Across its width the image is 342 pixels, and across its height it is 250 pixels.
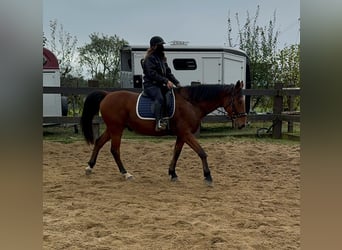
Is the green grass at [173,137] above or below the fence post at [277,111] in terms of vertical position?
below

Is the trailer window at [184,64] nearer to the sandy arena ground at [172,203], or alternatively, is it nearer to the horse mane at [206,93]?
the sandy arena ground at [172,203]

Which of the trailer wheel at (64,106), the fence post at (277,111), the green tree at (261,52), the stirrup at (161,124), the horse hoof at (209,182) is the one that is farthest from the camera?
the green tree at (261,52)

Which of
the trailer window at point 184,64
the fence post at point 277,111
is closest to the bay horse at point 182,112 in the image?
the fence post at point 277,111

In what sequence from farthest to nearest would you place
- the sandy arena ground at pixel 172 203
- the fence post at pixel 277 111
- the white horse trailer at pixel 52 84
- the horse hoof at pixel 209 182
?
1. the white horse trailer at pixel 52 84
2. the fence post at pixel 277 111
3. the horse hoof at pixel 209 182
4. the sandy arena ground at pixel 172 203

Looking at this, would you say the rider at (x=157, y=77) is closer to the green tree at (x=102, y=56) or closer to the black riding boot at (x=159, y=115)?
the black riding boot at (x=159, y=115)

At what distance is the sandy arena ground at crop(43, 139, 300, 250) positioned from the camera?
2.51 metres

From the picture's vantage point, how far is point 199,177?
474 cm

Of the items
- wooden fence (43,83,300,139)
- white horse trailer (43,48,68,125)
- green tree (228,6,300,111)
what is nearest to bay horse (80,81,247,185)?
wooden fence (43,83,300,139)

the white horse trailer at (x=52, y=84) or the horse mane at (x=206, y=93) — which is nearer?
the horse mane at (x=206, y=93)

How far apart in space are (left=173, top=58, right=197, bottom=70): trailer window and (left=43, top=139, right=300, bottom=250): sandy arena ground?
4047mm

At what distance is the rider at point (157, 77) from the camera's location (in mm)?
4391

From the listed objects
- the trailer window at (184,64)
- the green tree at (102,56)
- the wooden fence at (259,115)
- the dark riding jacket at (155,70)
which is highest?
the green tree at (102,56)
